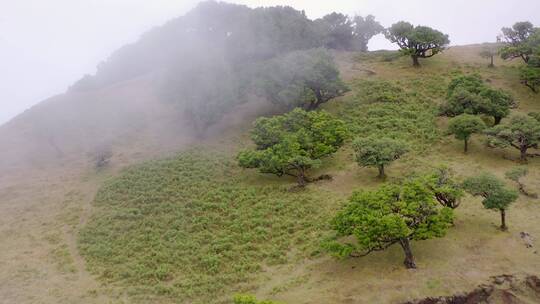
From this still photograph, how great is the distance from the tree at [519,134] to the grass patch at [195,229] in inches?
543

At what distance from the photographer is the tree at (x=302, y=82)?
144ft

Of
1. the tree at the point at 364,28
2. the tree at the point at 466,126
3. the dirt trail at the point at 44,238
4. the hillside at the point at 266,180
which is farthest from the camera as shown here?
the tree at the point at 364,28

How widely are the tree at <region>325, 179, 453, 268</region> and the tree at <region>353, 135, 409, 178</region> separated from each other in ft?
26.3

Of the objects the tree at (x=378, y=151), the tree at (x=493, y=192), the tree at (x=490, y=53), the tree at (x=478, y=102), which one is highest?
the tree at (x=490, y=53)

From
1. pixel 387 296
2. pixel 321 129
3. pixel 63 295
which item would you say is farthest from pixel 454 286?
pixel 63 295

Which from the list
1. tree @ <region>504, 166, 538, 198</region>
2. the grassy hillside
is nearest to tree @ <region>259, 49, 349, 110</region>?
the grassy hillside

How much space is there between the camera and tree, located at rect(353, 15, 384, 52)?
2763 inches

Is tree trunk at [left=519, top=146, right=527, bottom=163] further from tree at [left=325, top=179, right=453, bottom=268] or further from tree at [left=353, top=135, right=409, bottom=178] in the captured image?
tree at [left=325, top=179, right=453, bottom=268]

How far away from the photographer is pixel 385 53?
62.1m

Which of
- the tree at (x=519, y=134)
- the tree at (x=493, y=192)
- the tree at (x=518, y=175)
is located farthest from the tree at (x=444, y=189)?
the tree at (x=519, y=134)

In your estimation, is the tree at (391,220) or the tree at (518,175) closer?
the tree at (391,220)

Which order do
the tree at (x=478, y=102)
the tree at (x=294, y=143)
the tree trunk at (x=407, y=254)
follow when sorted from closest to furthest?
the tree trunk at (x=407, y=254), the tree at (x=294, y=143), the tree at (x=478, y=102)

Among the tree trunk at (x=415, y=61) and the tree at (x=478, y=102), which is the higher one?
the tree trunk at (x=415, y=61)

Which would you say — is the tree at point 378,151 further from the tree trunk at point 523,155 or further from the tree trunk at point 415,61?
the tree trunk at point 415,61
